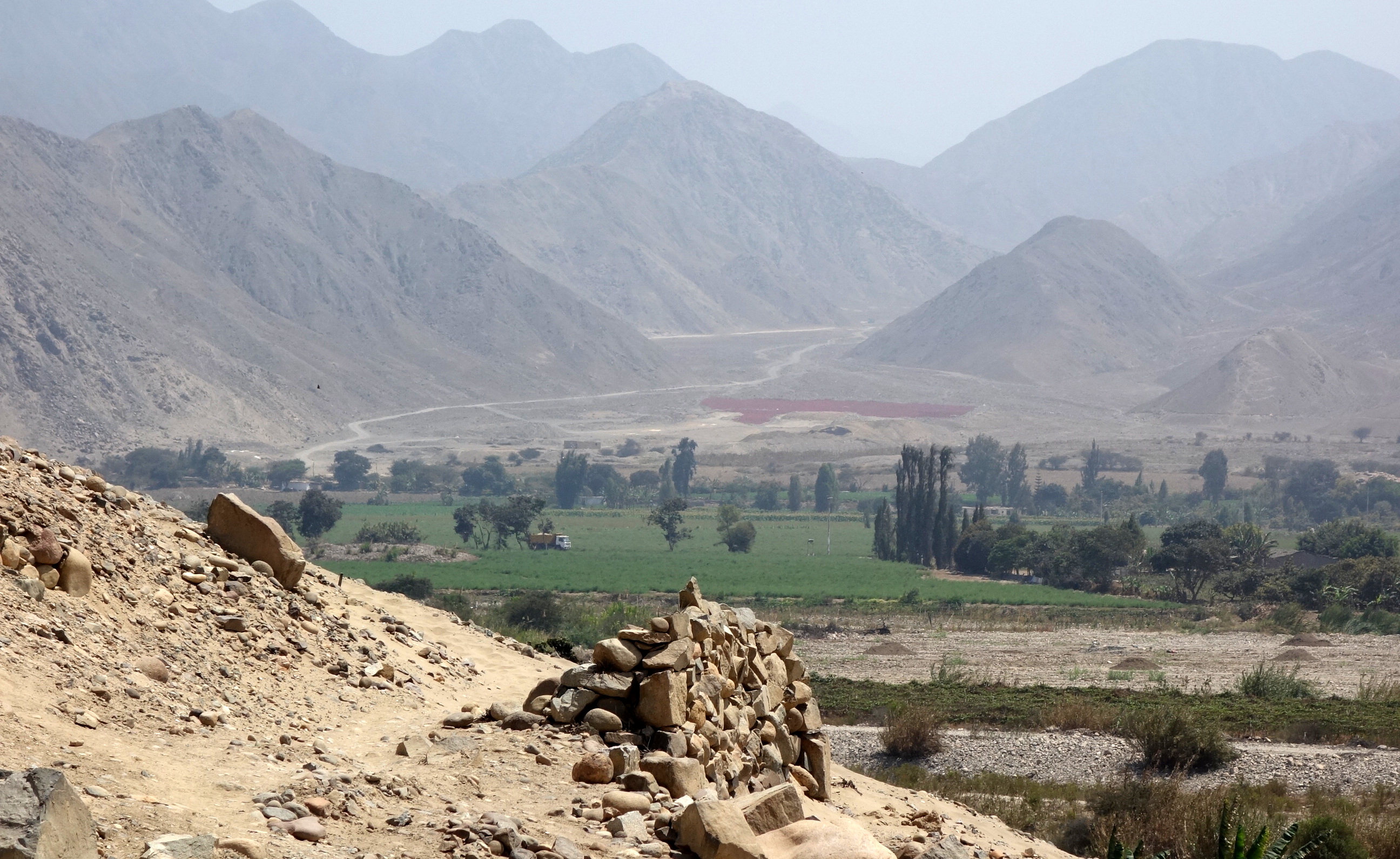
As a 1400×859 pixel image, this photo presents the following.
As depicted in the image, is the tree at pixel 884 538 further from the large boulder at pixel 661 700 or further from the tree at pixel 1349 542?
the large boulder at pixel 661 700

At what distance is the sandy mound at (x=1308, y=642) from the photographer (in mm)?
46062

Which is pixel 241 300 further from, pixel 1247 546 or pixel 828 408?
pixel 1247 546

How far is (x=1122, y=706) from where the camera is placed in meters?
31.5

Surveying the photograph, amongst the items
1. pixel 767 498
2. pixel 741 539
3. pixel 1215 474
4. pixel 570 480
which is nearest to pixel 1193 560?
pixel 741 539

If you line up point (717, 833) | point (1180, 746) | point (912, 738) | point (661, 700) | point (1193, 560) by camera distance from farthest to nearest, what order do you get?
point (1193, 560)
point (912, 738)
point (1180, 746)
point (661, 700)
point (717, 833)

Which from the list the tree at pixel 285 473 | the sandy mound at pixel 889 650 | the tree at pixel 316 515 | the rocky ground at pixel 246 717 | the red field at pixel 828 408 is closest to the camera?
the rocky ground at pixel 246 717

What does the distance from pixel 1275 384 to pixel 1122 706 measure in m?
144

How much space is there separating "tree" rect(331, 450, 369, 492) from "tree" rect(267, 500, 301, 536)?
3053 centimetres

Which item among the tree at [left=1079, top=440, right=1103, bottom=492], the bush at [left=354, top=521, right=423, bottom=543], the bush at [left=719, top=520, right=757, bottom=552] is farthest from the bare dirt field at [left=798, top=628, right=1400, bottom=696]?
the tree at [left=1079, top=440, right=1103, bottom=492]

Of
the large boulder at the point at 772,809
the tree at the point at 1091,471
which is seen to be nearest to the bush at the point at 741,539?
the tree at the point at 1091,471

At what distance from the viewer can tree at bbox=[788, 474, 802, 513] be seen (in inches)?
4476

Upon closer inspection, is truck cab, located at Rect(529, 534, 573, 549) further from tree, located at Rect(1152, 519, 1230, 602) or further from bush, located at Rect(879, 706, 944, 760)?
bush, located at Rect(879, 706, 944, 760)

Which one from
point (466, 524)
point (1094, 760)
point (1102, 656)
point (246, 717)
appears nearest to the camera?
point (246, 717)

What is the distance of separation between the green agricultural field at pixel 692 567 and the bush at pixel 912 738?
115ft
